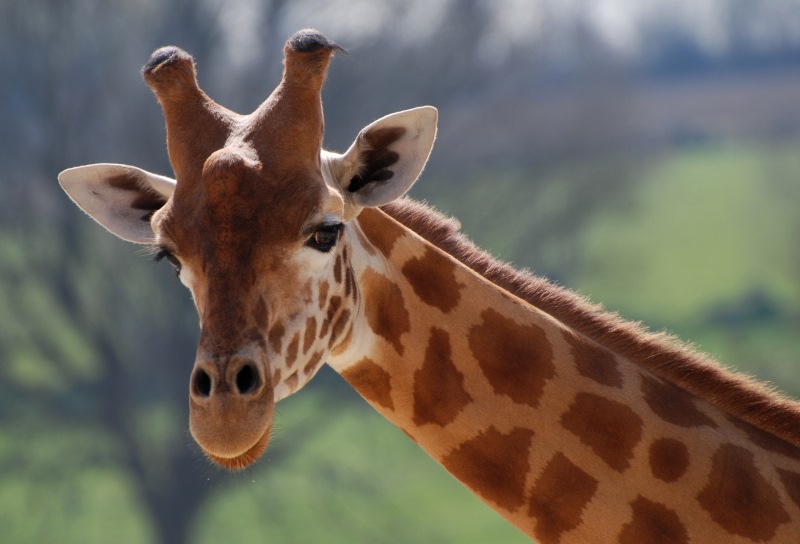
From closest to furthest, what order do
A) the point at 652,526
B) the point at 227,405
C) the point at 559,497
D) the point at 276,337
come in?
the point at 227,405
the point at 276,337
the point at 652,526
the point at 559,497

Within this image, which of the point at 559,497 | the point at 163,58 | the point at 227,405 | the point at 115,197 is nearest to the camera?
the point at 227,405

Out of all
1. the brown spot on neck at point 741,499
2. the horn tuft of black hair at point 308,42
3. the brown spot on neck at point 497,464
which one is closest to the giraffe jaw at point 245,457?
the brown spot on neck at point 497,464

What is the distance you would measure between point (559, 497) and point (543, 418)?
0.34 meters

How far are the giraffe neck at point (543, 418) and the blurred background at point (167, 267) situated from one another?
17.7 m

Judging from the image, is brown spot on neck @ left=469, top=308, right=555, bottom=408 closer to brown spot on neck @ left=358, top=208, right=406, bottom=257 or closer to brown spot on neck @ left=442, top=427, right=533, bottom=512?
brown spot on neck @ left=442, top=427, right=533, bottom=512

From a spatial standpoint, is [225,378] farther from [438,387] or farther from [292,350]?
[438,387]

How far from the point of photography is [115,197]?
500cm

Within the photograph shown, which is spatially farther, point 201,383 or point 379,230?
point 379,230

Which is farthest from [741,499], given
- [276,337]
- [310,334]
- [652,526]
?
[276,337]

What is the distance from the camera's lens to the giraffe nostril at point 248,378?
12.9 feet

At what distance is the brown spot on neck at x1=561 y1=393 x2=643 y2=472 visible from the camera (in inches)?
175

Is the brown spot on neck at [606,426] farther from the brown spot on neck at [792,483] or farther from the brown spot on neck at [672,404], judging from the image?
the brown spot on neck at [792,483]

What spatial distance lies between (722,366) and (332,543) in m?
20.5

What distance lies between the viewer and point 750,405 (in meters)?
4.59
